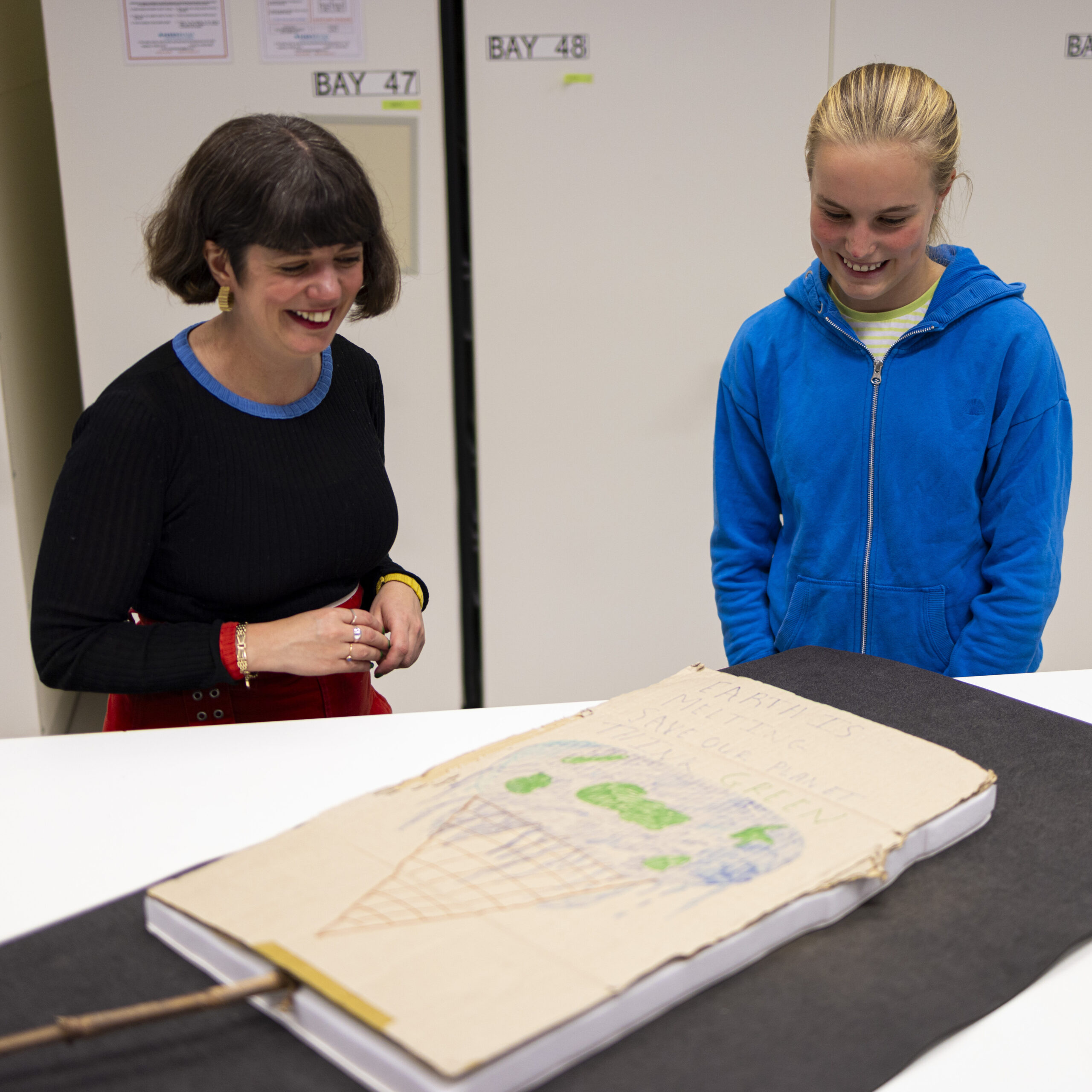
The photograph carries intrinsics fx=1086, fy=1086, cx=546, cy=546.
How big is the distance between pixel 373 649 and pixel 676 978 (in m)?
0.57

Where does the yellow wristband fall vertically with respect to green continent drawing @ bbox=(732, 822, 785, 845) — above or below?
below

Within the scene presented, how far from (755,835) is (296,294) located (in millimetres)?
668

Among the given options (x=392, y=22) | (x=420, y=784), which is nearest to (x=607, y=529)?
(x=392, y=22)

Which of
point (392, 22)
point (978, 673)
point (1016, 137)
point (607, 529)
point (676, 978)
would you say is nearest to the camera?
point (676, 978)

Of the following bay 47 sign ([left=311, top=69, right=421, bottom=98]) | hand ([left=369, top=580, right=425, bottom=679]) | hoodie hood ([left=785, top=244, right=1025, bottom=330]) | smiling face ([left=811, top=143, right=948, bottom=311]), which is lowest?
hand ([left=369, top=580, right=425, bottom=679])

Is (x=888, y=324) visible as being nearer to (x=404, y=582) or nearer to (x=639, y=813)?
(x=404, y=582)

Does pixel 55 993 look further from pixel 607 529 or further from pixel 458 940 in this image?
pixel 607 529

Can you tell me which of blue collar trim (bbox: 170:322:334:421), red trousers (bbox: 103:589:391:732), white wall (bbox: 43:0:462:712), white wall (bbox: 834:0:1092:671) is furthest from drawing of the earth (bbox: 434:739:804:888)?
white wall (bbox: 834:0:1092:671)

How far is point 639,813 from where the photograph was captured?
2.31ft

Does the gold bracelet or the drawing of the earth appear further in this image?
the gold bracelet

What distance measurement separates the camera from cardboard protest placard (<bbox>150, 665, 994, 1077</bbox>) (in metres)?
0.54

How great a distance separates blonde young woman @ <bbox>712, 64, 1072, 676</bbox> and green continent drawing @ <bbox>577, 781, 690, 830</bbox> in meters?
0.58

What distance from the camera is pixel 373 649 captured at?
107cm

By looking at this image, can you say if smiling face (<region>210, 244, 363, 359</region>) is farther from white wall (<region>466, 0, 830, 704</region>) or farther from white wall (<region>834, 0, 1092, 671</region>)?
white wall (<region>834, 0, 1092, 671</region>)
